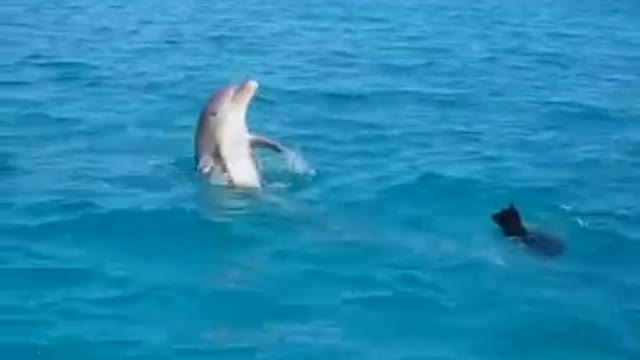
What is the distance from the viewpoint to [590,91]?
15.5 metres

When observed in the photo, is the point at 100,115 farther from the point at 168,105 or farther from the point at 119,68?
the point at 119,68

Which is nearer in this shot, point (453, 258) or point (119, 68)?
point (453, 258)

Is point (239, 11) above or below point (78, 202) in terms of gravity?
above

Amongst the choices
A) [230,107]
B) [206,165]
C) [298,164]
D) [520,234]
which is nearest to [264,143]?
[230,107]

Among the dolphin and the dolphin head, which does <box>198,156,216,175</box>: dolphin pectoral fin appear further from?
the dolphin head

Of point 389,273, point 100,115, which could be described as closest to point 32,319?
point 389,273

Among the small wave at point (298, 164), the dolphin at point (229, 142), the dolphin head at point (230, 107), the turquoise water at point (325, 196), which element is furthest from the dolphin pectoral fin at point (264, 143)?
the small wave at point (298, 164)

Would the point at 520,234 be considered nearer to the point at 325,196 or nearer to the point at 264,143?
the point at 325,196

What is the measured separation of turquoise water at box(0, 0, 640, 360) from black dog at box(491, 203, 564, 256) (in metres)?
0.10

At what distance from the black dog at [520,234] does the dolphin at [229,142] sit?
93.1 inches

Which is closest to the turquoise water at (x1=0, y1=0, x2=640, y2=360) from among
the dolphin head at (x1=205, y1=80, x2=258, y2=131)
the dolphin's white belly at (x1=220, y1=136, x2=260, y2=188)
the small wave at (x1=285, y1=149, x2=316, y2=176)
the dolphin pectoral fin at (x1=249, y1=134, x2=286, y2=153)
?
the small wave at (x1=285, y1=149, x2=316, y2=176)

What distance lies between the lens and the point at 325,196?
11305mm

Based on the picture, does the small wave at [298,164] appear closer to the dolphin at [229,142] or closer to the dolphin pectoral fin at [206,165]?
the dolphin at [229,142]

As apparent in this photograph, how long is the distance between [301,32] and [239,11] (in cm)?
198
